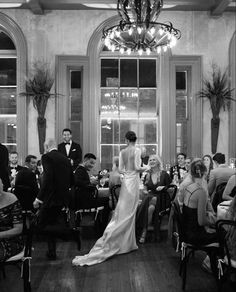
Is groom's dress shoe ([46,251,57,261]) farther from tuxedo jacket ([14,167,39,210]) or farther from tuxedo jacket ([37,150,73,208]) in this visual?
tuxedo jacket ([14,167,39,210])

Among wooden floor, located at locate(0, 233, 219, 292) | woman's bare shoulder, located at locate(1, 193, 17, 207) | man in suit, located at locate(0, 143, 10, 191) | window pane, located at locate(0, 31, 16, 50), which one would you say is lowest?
wooden floor, located at locate(0, 233, 219, 292)

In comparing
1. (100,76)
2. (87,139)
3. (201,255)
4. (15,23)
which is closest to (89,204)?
(201,255)

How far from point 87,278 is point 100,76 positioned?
6.17 meters

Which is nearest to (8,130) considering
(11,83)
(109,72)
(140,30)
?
(11,83)

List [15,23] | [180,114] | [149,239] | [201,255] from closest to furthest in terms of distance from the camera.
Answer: [201,255] < [149,239] < [15,23] < [180,114]

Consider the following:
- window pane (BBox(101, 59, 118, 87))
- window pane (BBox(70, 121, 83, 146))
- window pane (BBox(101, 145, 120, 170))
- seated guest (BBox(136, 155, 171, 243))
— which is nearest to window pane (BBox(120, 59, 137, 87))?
window pane (BBox(101, 59, 118, 87))

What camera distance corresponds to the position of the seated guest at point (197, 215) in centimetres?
376

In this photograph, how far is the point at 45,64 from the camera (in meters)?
9.23

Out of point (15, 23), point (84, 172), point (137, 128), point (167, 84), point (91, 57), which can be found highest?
point (15, 23)

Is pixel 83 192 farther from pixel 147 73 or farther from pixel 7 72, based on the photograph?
pixel 7 72

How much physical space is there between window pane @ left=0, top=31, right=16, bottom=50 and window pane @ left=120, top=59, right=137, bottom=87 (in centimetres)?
261

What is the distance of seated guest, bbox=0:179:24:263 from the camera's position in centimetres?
333

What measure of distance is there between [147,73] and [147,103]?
712 mm

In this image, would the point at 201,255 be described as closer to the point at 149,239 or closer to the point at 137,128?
the point at 149,239
